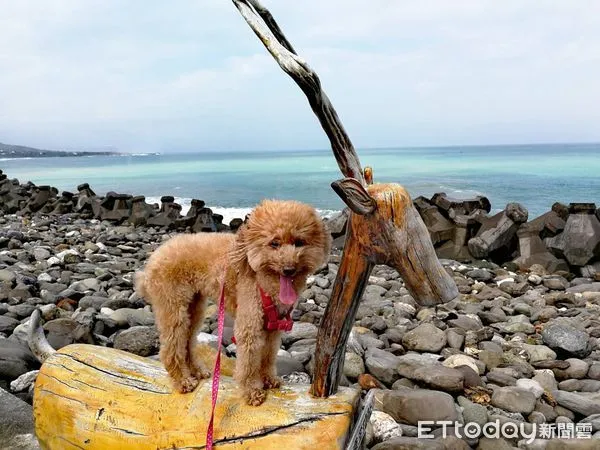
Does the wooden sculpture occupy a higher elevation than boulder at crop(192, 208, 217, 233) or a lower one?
higher

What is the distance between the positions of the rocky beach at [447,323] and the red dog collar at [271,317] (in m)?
1.41

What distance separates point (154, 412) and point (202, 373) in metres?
0.37

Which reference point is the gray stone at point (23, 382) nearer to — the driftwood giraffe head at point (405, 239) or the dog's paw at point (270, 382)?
the dog's paw at point (270, 382)

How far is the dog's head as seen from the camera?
2.49 meters

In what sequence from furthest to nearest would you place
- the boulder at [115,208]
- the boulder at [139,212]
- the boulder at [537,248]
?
the boulder at [115,208] < the boulder at [139,212] < the boulder at [537,248]

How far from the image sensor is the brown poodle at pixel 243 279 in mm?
2521

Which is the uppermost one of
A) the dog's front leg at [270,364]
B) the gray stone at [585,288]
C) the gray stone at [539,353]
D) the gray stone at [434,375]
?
the dog's front leg at [270,364]

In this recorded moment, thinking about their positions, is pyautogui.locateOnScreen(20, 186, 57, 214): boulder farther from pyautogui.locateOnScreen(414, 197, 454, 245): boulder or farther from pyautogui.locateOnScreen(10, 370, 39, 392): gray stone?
pyautogui.locateOnScreen(10, 370, 39, 392): gray stone

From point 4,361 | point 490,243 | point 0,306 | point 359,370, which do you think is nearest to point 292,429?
point 359,370

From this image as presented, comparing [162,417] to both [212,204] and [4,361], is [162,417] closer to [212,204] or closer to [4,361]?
[4,361]

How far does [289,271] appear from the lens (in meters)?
2.49

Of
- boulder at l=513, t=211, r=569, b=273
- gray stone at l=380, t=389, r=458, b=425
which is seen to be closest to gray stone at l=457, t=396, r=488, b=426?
gray stone at l=380, t=389, r=458, b=425

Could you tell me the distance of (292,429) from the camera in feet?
8.84

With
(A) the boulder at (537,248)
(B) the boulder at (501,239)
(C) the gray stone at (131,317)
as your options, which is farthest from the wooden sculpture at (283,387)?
(B) the boulder at (501,239)
